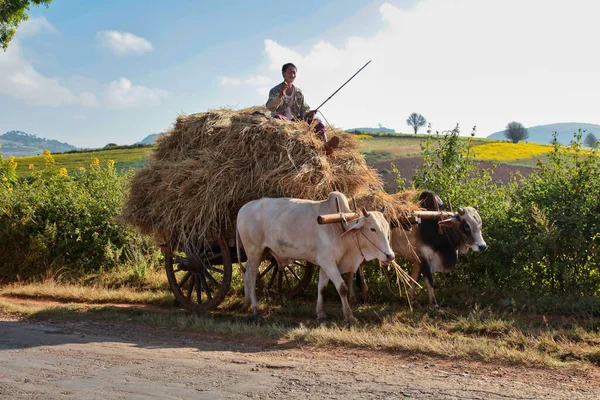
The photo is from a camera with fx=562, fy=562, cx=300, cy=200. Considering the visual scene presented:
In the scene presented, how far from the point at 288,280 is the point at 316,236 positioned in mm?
2337

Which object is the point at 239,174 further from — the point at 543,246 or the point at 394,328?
the point at 543,246

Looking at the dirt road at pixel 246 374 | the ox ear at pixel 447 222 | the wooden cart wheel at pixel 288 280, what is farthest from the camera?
the wooden cart wheel at pixel 288 280

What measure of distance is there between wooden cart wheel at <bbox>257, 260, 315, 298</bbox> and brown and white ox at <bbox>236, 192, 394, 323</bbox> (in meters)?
1.25

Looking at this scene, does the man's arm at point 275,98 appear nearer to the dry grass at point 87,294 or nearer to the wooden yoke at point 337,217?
the wooden yoke at point 337,217

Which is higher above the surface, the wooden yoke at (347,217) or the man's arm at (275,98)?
the man's arm at (275,98)

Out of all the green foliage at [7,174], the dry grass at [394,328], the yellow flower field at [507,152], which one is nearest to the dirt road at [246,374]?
the dry grass at [394,328]

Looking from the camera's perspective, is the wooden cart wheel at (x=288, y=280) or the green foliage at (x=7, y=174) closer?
the wooden cart wheel at (x=288, y=280)

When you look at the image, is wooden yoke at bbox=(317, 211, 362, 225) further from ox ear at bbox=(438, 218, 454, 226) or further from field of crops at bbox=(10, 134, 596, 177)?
field of crops at bbox=(10, 134, 596, 177)

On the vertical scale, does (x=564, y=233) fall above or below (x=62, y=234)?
above

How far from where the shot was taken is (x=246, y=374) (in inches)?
192

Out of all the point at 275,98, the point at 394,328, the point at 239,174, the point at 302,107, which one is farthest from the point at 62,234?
the point at 394,328

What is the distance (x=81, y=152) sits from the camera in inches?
1580

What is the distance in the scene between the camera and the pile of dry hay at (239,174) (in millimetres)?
7461

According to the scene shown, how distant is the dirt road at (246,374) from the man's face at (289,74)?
420 cm
